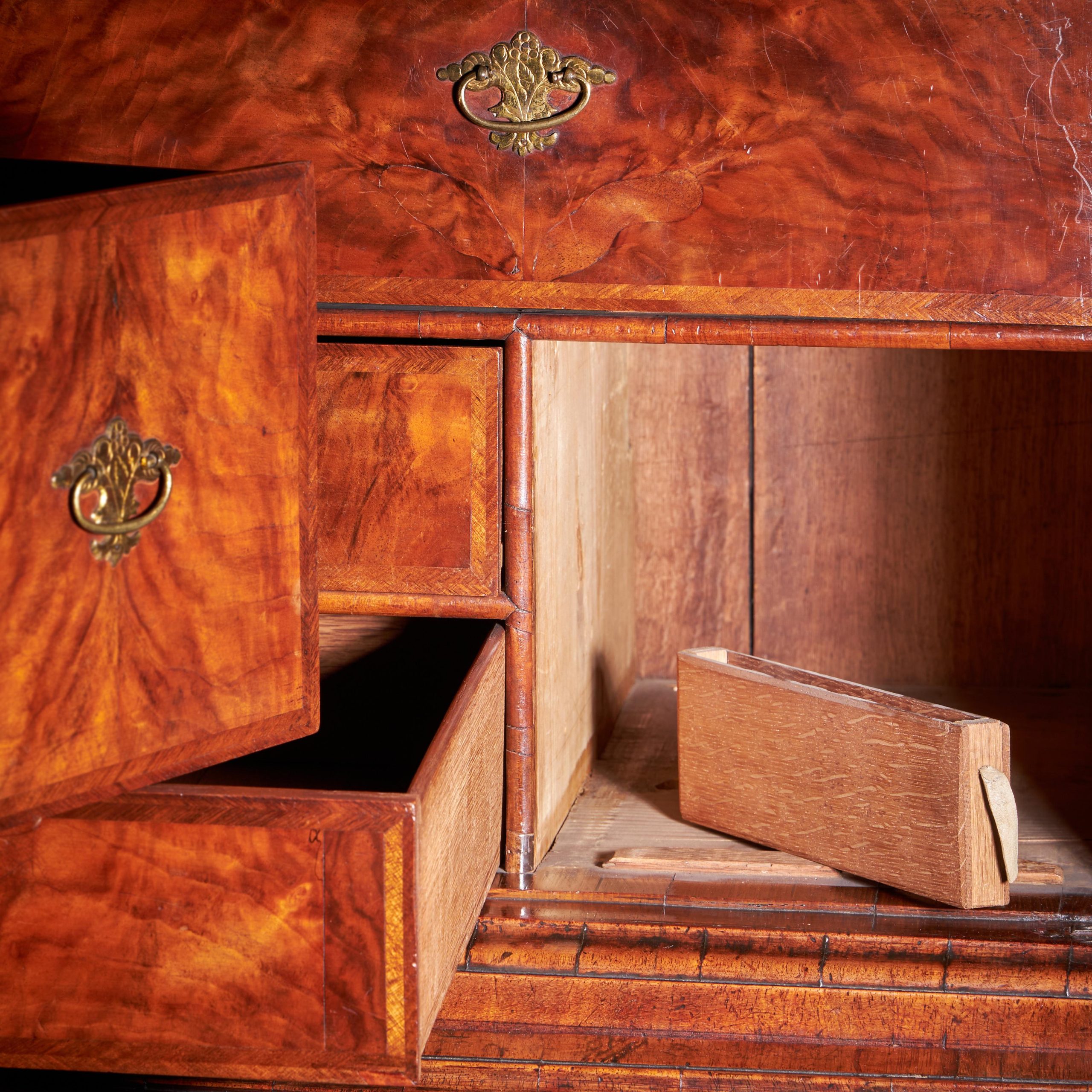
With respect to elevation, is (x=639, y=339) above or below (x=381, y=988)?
above

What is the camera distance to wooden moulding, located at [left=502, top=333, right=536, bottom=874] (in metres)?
0.89

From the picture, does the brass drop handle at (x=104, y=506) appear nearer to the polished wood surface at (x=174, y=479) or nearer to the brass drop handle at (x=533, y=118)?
the polished wood surface at (x=174, y=479)

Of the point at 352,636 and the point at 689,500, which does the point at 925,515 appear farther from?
the point at 352,636

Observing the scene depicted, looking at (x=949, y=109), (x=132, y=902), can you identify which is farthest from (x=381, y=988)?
(x=949, y=109)

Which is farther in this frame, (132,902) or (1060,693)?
(1060,693)

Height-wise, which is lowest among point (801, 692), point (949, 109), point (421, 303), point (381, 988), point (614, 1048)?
point (614, 1048)

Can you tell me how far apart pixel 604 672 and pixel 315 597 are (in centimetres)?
58

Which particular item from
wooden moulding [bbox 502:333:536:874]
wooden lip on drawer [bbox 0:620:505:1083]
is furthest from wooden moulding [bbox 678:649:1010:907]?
wooden lip on drawer [bbox 0:620:505:1083]

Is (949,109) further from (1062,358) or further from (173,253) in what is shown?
(1062,358)

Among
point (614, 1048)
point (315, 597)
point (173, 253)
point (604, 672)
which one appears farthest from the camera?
point (604, 672)

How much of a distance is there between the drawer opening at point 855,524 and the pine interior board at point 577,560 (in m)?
0.01

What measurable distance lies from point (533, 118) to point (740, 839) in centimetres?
56

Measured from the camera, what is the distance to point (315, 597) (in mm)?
729

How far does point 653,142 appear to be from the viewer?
0.85 metres
